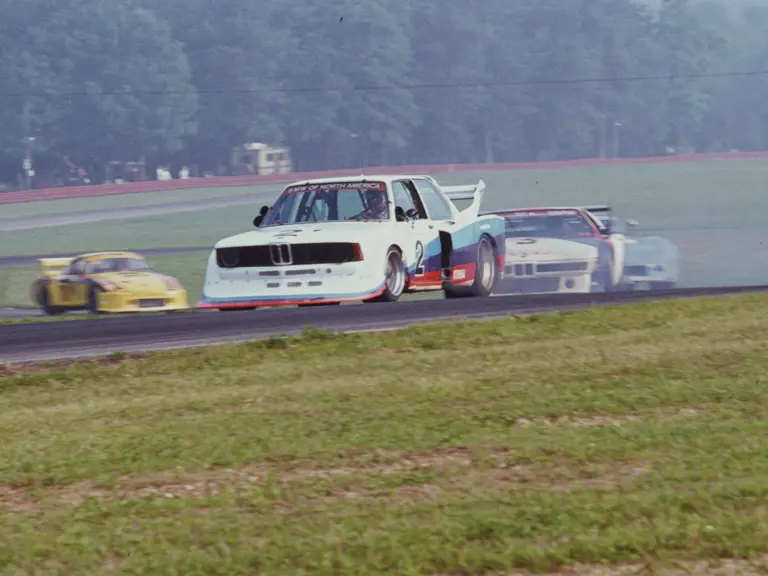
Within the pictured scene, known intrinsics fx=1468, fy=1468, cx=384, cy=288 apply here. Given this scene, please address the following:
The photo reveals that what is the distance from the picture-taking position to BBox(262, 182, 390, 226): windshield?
1446 cm

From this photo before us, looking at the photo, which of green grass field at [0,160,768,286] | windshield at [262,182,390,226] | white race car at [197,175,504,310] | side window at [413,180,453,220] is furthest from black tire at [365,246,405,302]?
green grass field at [0,160,768,286]

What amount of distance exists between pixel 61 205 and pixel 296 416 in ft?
191

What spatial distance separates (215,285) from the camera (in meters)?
13.5

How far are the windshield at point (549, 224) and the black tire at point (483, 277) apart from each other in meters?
3.51

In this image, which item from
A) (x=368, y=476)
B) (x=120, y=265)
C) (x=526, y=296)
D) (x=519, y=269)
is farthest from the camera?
(x=120, y=265)

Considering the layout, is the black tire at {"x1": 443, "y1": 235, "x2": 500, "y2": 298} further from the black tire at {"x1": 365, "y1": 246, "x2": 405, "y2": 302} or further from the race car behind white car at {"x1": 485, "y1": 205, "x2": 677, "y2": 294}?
the race car behind white car at {"x1": 485, "y1": 205, "x2": 677, "y2": 294}

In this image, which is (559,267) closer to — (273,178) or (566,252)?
(566,252)

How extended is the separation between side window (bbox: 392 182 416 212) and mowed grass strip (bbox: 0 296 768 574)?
5772mm

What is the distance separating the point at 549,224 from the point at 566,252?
887 millimetres

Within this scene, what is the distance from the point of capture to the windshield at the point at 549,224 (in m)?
19.8

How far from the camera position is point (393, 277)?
548 inches

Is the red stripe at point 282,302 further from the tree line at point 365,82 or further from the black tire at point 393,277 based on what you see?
the tree line at point 365,82

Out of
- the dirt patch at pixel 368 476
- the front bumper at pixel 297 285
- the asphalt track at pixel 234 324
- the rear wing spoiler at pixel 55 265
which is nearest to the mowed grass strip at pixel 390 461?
the dirt patch at pixel 368 476

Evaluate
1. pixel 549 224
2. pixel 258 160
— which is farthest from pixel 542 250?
pixel 258 160
